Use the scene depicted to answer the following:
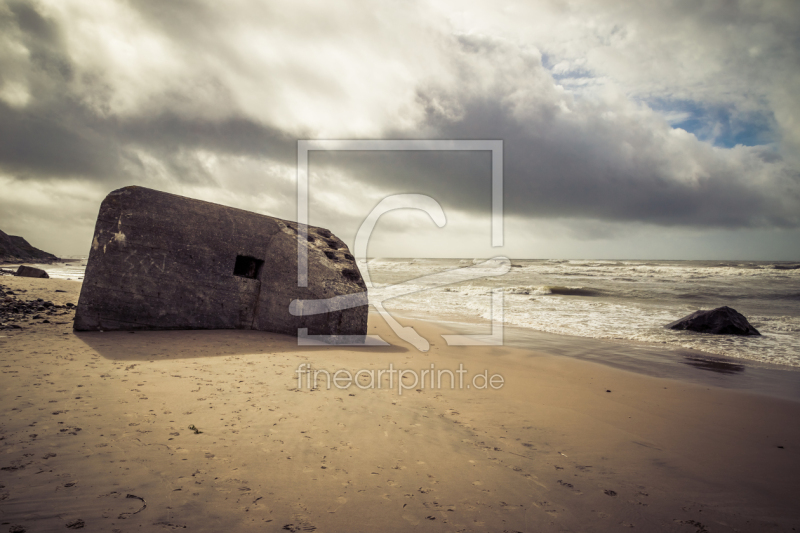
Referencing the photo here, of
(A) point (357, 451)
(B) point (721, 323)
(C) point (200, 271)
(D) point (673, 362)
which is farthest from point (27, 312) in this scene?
(B) point (721, 323)

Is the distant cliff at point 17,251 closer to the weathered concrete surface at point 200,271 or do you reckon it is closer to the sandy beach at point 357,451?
the weathered concrete surface at point 200,271

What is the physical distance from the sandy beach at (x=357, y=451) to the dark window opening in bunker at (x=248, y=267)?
7.25 ft

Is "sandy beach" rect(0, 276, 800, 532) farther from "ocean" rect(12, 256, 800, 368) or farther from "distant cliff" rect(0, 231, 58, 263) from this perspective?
"distant cliff" rect(0, 231, 58, 263)

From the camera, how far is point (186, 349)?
4.87 metres

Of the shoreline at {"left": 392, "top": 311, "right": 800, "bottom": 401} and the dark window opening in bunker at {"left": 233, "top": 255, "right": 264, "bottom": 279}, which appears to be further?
the dark window opening in bunker at {"left": 233, "top": 255, "right": 264, "bottom": 279}

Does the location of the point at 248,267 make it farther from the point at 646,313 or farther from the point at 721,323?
the point at 646,313

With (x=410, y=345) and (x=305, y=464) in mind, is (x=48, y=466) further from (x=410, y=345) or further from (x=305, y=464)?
(x=410, y=345)

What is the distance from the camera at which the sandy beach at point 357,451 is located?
1.95 m

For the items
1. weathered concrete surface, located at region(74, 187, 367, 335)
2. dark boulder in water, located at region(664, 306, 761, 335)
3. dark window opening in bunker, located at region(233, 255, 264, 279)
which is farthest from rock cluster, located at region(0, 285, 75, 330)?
dark boulder in water, located at region(664, 306, 761, 335)

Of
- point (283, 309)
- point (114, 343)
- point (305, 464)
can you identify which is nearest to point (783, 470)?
point (305, 464)

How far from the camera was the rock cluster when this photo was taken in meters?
5.44

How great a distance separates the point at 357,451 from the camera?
265cm

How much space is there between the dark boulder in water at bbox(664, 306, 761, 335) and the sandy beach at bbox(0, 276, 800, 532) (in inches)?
191

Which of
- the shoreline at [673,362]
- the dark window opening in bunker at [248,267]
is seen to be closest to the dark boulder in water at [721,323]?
the shoreline at [673,362]
